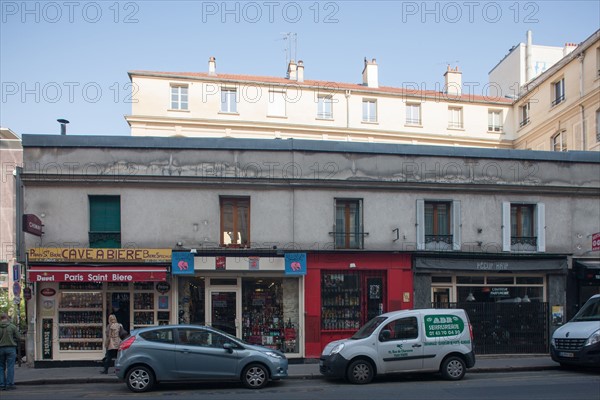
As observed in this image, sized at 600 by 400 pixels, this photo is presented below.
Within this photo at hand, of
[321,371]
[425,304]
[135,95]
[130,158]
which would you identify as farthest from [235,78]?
[321,371]

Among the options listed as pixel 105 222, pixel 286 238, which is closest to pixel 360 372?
pixel 286 238

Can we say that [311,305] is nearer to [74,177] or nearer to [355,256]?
[355,256]

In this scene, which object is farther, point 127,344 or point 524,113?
point 524,113

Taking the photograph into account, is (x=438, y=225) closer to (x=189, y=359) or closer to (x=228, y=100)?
(x=189, y=359)


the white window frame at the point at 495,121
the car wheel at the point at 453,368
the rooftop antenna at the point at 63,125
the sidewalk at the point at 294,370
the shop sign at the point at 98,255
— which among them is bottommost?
the sidewalk at the point at 294,370

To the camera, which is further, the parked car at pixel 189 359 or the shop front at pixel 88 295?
the shop front at pixel 88 295

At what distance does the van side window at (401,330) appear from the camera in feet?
43.6

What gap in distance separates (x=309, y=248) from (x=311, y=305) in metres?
1.73

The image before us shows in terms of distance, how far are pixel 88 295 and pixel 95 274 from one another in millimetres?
1211

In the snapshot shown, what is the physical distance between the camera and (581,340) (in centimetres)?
1401

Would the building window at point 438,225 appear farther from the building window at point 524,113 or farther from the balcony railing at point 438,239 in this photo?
the building window at point 524,113

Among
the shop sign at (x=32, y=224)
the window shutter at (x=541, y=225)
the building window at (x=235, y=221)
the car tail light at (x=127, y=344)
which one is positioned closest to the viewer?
the car tail light at (x=127, y=344)

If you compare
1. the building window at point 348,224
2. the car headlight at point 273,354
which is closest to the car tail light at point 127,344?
the car headlight at point 273,354

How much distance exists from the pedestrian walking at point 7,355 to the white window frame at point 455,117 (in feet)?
112
